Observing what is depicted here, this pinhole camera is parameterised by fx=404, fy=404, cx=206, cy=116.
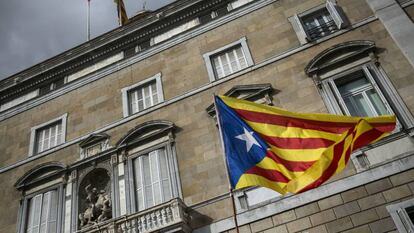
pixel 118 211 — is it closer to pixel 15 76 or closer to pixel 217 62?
pixel 217 62

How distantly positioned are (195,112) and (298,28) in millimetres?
5471

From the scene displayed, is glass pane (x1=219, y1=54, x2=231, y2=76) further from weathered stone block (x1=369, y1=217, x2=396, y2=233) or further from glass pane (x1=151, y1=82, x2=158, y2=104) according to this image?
weathered stone block (x1=369, y1=217, x2=396, y2=233)

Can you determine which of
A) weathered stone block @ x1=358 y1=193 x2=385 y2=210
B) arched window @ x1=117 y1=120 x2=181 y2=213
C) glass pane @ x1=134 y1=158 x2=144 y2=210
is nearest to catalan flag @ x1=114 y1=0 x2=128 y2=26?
arched window @ x1=117 y1=120 x2=181 y2=213

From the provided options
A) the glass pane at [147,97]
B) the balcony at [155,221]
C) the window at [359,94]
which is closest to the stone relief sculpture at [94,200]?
the balcony at [155,221]

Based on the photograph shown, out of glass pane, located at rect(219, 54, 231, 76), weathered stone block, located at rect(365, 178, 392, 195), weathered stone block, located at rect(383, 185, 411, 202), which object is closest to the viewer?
weathered stone block, located at rect(383, 185, 411, 202)

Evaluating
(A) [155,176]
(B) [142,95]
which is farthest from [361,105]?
(B) [142,95]

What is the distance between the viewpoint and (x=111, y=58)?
66.0ft

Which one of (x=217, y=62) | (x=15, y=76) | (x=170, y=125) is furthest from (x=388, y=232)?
(x=15, y=76)

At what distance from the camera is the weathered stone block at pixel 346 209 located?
461 inches

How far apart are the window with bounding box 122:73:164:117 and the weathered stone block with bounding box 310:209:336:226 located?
829 cm

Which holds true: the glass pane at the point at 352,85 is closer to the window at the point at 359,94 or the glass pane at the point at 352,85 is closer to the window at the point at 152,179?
the window at the point at 359,94

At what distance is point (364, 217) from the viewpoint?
37.6 ft

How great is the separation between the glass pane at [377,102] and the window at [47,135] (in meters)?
13.0

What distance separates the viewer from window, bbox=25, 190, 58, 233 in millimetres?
15883
